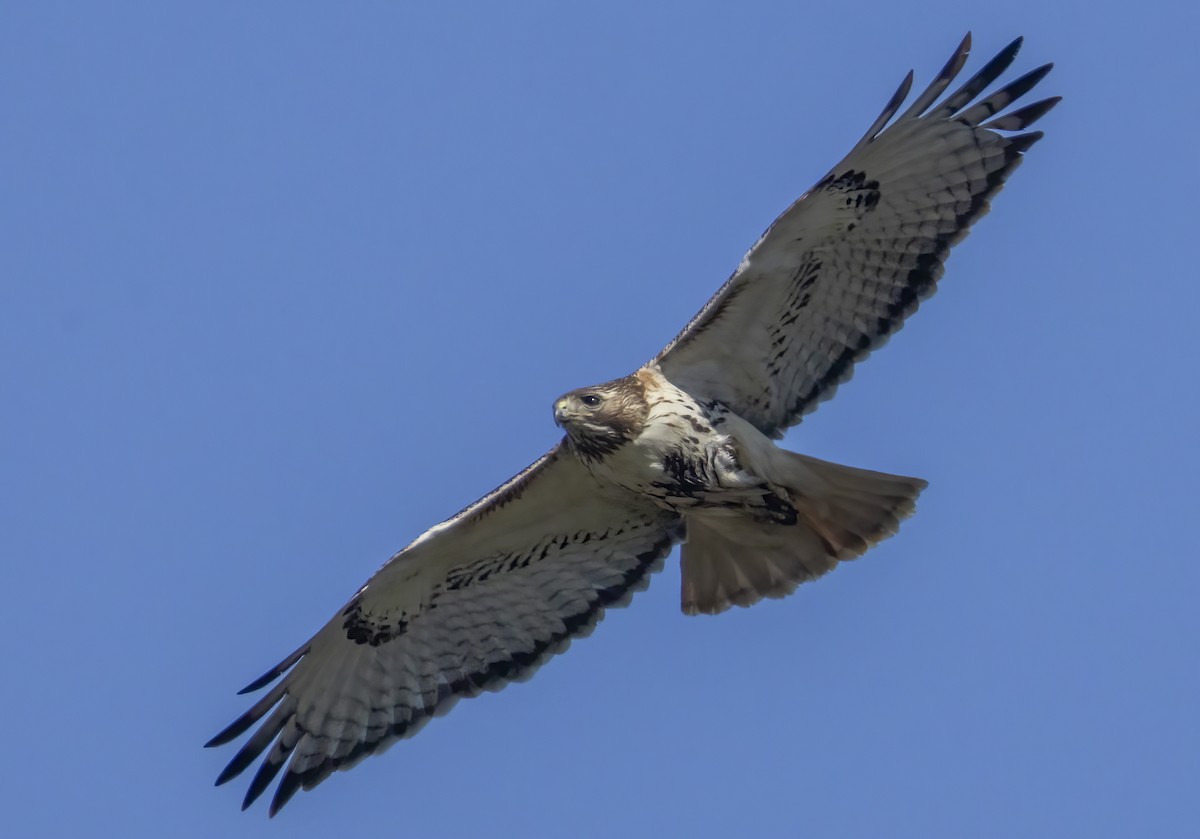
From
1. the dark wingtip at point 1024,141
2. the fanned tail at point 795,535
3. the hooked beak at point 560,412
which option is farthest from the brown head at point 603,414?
the dark wingtip at point 1024,141

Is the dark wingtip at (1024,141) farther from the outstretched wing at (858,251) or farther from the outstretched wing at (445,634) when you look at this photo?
the outstretched wing at (445,634)

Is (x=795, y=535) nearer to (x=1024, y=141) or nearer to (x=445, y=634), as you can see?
(x=445, y=634)

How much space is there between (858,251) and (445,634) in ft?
10.8

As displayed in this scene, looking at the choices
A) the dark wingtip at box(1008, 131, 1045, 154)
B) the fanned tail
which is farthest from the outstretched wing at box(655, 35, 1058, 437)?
the fanned tail

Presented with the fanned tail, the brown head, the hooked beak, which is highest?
the hooked beak

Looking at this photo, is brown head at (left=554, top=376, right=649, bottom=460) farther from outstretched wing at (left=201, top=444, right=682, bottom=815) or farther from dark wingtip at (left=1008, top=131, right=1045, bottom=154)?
dark wingtip at (left=1008, top=131, right=1045, bottom=154)

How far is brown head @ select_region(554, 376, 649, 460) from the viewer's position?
1016 centimetres

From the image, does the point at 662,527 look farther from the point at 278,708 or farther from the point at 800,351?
the point at 278,708

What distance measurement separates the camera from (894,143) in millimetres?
10359

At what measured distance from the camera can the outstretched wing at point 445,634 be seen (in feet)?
36.4

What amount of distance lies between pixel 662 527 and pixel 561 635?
0.88 m

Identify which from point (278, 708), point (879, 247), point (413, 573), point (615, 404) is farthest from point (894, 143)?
point (278, 708)

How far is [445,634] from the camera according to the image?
36.8 feet

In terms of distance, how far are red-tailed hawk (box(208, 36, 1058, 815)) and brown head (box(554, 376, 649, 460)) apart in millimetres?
11
